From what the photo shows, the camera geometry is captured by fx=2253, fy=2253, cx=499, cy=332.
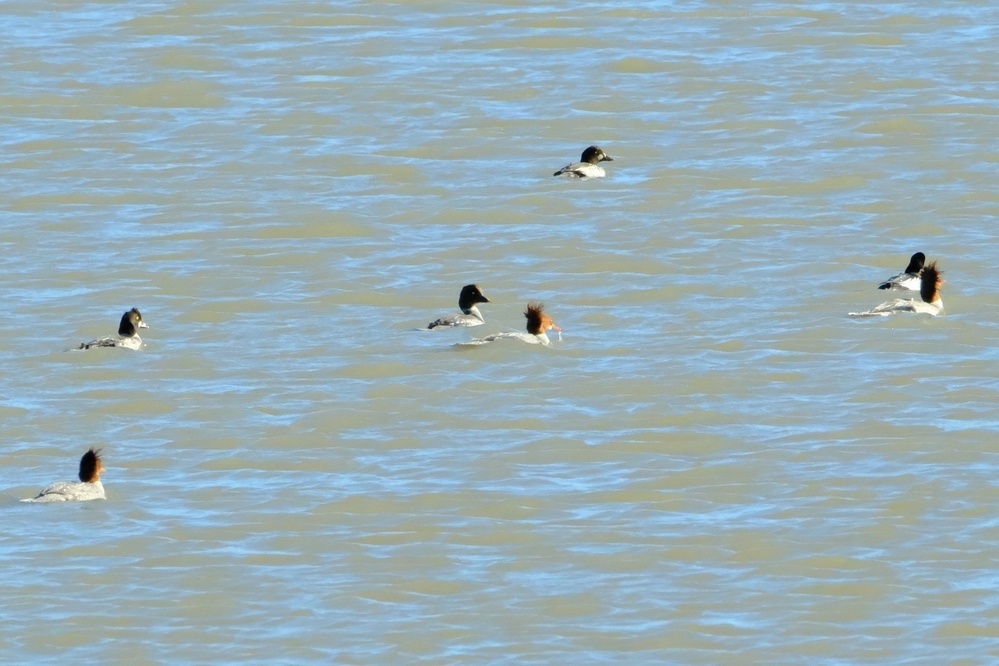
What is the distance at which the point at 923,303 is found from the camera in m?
18.4

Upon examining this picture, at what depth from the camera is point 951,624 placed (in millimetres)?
12414

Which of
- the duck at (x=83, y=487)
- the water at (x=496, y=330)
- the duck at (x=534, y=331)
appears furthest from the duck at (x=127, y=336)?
the duck at (x=83, y=487)

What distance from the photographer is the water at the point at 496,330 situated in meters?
13.0

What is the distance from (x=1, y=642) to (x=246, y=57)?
16349 mm

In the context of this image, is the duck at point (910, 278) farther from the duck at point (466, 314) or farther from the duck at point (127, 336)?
the duck at point (127, 336)

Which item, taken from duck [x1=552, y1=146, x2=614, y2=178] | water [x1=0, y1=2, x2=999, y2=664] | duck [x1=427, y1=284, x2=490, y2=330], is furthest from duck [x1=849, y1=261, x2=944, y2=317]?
duck [x1=552, y1=146, x2=614, y2=178]

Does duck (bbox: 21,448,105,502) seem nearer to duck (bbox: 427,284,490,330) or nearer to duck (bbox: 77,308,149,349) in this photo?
duck (bbox: 77,308,149,349)

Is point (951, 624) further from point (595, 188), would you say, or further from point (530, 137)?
point (530, 137)

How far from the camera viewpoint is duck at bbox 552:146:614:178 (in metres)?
22.8

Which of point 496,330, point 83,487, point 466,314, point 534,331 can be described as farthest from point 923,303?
point 83,487

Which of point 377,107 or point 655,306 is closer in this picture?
point 655,306

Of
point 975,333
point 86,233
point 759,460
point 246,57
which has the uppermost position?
point 246,57

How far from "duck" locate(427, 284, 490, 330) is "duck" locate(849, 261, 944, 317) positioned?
310cm

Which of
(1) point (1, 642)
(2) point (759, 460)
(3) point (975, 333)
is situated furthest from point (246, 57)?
(1) point (1, 642)
